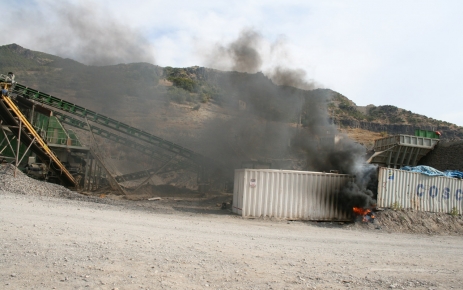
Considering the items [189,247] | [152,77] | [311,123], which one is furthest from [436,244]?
[152,77]

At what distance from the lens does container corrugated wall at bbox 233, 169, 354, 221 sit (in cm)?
1678

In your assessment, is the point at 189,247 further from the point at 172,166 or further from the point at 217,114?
the point at 217,114

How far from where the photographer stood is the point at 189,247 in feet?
28.5

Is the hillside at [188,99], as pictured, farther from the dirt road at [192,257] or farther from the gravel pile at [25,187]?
the dirt road at [192,257]

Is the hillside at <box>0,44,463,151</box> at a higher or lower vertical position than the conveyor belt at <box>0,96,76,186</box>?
higher

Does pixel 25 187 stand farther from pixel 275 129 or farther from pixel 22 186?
pixel 275 129

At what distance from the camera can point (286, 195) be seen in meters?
17.0

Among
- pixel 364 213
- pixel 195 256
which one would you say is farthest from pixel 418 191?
pixel 195 256

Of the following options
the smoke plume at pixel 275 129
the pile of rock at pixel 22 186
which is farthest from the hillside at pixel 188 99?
the pile of rock at pixel 22 186

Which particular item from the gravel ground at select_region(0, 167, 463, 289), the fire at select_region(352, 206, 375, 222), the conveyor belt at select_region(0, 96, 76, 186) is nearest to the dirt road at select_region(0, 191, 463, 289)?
the gravel ground at select_region(0, 167, 463, 289)

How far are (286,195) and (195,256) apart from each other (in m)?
9.77

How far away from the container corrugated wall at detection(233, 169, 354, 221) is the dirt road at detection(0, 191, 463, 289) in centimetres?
380

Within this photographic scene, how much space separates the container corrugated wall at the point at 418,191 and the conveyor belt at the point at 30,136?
18.7 meters

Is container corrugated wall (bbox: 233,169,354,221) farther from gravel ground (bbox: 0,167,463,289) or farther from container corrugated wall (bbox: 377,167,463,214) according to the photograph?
gravel ground (bbox: 0,167,463,289)
